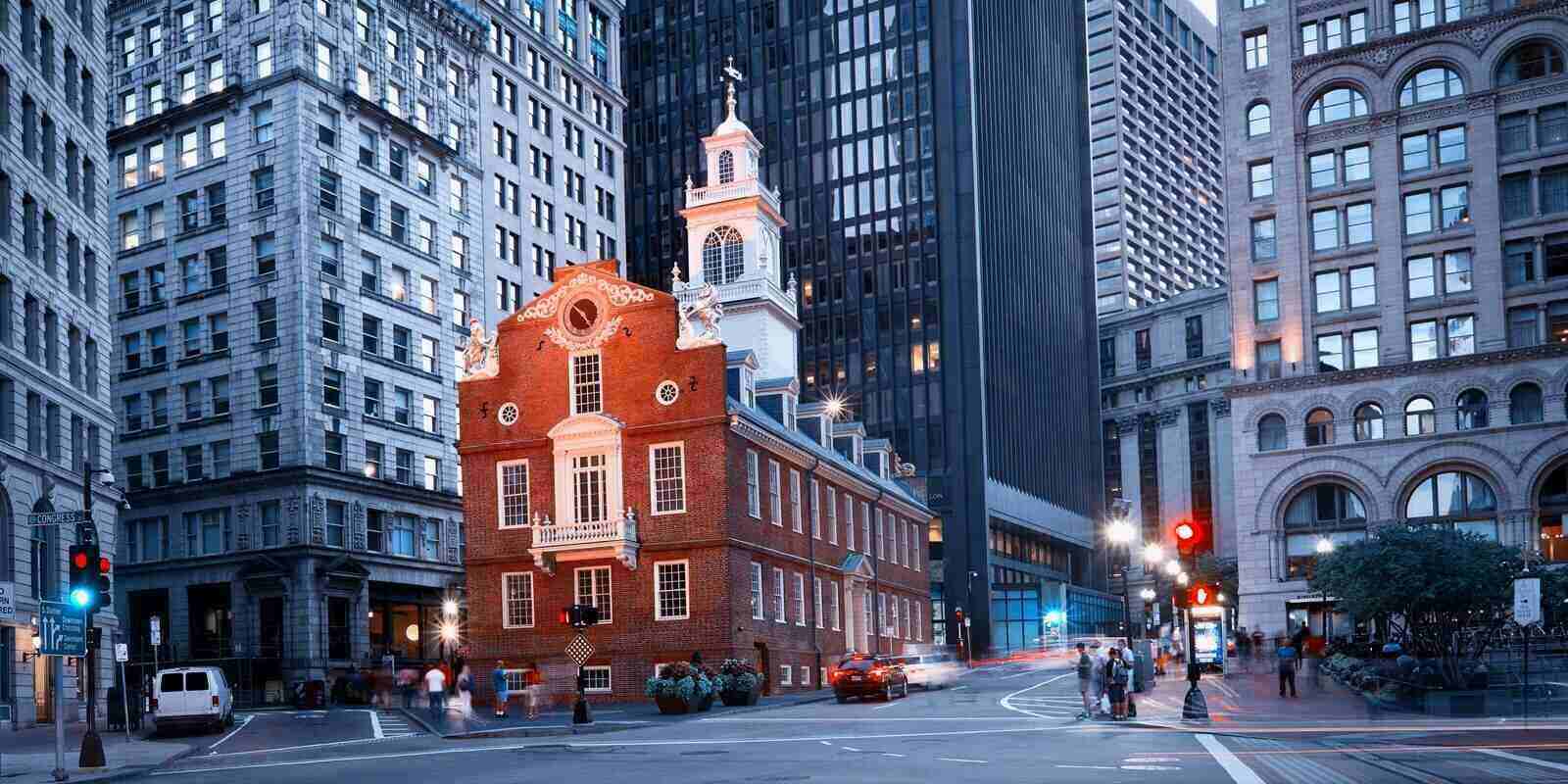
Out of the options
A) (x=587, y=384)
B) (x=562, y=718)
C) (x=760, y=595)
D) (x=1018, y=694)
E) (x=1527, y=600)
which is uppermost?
(x=587, y=384)

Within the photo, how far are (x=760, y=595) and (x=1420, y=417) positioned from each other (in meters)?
36.1

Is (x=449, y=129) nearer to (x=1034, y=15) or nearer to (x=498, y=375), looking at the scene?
(x=498, y=375)

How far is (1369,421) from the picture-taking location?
258ft

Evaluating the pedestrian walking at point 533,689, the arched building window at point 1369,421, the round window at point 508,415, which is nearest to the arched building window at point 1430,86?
the arched building window at point 1369,421

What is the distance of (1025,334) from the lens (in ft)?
455

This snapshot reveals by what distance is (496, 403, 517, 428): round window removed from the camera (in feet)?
195

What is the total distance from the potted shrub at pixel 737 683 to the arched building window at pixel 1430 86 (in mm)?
47647

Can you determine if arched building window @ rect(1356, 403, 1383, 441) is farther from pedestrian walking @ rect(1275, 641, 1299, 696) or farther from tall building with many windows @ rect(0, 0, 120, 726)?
tall building with many windows @ rect(0, 0, 120, 726)

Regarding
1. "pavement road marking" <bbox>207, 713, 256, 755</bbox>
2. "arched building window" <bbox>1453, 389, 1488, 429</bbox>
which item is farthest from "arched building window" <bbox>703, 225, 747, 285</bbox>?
"arched building window" <bbox>1453, 389, 1488, 429</bbox>

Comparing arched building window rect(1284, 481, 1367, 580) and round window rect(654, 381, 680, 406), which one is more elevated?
round window rect(654, 381, 680, 406)

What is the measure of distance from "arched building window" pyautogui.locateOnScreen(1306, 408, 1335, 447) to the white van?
2118 inches

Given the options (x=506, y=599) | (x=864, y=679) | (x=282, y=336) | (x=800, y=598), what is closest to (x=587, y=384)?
(x=506, y=599)

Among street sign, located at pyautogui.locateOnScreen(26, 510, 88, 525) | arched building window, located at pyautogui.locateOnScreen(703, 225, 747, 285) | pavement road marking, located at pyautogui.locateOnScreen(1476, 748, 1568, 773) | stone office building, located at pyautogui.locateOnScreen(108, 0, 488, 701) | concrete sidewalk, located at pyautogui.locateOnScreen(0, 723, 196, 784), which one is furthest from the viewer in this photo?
stone office building, located at pyautogui.locateOnScreen(108, 0, 488, 701)

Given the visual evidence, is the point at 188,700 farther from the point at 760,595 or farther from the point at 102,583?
the point at 760,595
